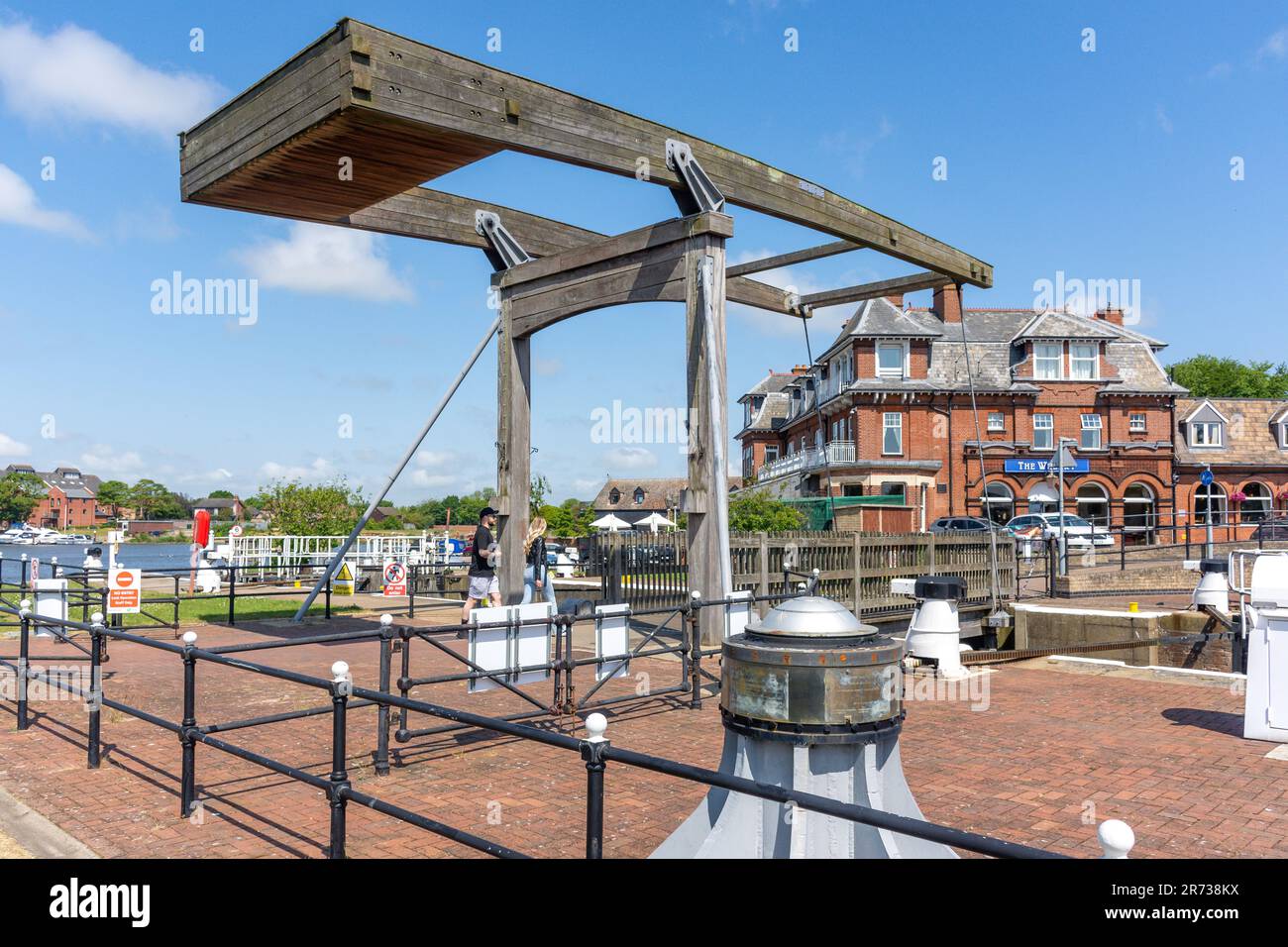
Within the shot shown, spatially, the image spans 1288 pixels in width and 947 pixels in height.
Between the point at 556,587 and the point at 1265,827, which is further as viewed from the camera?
the point at 556,587

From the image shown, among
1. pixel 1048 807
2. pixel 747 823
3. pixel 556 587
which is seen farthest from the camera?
pixel 556 587

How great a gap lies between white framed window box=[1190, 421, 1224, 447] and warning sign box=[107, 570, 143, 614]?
45.6 m

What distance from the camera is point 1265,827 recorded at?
511cm

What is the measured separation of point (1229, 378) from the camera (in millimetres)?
69250

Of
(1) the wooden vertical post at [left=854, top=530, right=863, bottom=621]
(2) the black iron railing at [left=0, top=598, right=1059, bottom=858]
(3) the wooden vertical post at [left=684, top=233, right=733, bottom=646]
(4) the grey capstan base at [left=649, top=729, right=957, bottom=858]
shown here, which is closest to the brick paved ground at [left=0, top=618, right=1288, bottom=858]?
(2) the black iron railing at [left=0, top=598, right=1059, bottom=858]

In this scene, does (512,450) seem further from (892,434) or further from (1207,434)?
(1207,434)

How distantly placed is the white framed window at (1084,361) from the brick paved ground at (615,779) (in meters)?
36.6

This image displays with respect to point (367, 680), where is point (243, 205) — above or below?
above

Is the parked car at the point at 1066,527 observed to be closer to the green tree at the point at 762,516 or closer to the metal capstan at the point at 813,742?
the green tree at the point at 762,516

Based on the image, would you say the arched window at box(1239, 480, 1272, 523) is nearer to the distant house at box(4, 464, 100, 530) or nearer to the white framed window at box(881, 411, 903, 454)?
the white framed window at box(881, 411, 903, 454)

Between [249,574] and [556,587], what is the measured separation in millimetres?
8992
